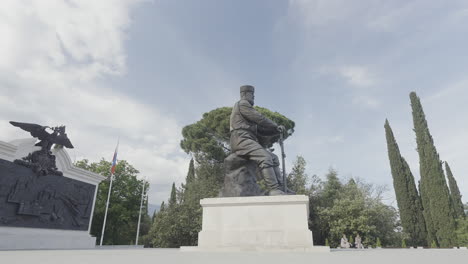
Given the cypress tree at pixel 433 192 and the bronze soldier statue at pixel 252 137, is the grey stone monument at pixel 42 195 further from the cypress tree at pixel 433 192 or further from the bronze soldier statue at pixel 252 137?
the cypress tree at pixel 433 192

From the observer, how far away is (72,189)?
1309 cm

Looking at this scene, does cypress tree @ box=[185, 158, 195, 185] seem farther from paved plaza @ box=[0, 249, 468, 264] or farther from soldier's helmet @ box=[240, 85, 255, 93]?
paved plaza @ box=[0, 249, 468, 264]

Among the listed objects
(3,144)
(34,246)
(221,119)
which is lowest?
(34,246)

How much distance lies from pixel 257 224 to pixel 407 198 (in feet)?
83.9

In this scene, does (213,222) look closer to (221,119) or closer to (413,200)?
(221,119)

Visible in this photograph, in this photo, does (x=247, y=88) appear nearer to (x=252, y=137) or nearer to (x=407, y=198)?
(x=252, y=137)

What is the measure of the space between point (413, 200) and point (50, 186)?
28728 mm

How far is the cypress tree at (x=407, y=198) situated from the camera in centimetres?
2341

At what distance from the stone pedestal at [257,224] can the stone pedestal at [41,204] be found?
9.16 metres

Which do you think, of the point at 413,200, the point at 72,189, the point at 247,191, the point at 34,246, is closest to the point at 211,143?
the point at 72,189

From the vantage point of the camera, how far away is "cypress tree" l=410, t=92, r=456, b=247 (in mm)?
21359

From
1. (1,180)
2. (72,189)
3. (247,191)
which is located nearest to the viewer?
(247,191)

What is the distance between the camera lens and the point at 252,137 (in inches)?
250

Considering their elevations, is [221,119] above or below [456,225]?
above
